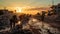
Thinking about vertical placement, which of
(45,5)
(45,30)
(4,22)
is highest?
(45,5)

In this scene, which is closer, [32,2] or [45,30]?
[45,30]

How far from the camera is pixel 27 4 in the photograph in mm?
3861

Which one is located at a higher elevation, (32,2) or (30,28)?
(32,2)

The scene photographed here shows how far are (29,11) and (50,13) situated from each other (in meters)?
0.62

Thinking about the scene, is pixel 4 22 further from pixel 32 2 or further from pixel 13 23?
pixel 32 2

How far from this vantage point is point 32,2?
3881 mm

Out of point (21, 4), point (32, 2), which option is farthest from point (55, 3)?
point (21, 4)

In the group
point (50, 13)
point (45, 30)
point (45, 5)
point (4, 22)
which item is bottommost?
point (45, 30)

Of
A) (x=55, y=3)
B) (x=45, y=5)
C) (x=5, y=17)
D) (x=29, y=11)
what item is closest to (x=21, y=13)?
(x=29, y=11)

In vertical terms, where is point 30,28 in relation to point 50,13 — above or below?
below

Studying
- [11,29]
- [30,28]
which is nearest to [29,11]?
[30,28]

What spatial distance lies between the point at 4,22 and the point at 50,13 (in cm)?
135

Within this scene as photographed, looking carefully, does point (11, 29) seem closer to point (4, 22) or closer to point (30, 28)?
point (4, 22)

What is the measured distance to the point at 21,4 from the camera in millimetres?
3840
